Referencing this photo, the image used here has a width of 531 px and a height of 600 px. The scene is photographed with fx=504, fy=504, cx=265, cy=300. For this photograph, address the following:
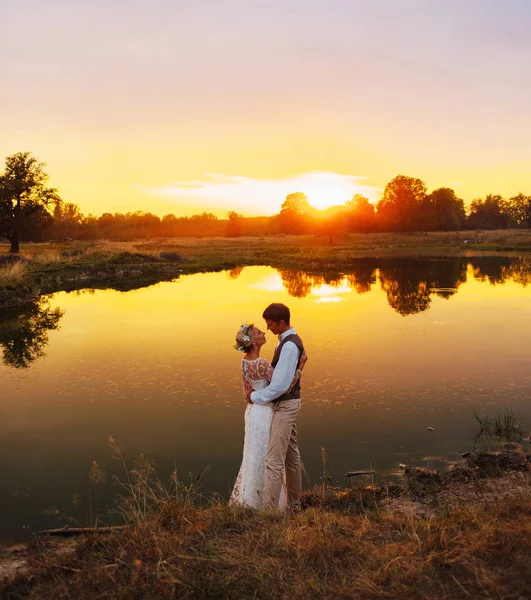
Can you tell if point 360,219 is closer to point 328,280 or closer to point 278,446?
point 328,280

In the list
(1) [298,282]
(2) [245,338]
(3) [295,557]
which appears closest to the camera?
(3) [295,557]

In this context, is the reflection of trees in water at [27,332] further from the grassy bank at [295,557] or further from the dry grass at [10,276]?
the grassy bank at [295,557]

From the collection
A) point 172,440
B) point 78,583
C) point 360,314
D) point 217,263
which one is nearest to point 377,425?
point 172,440

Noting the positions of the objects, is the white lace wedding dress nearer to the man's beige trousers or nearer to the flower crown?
the man's beige trousers

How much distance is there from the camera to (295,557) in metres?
4.23

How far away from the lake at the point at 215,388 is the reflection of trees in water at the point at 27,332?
0.07 metres

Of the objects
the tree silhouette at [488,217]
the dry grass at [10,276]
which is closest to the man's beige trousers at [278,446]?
the dry grass at [10,276]

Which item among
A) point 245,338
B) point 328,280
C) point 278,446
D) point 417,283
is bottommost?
point 278,446

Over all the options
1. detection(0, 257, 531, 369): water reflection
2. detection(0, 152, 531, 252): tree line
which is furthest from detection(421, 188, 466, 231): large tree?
detection(0, 257, 531, 369): water reflection

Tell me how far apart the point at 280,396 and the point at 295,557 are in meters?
1.67

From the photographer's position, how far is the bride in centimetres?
548

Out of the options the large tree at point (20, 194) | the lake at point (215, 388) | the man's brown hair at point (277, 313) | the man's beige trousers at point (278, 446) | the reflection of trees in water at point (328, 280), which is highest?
the large tree at point (20, 194)

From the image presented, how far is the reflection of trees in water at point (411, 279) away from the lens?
85.9 ft

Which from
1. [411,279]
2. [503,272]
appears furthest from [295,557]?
[503,272]
